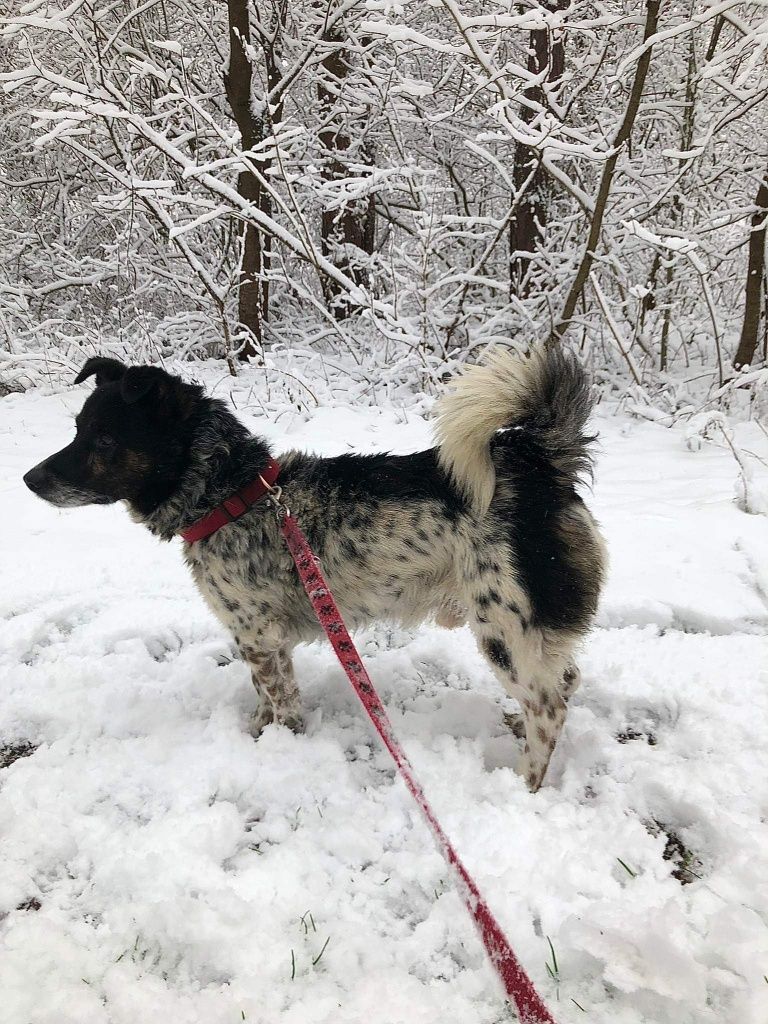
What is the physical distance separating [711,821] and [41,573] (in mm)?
3679

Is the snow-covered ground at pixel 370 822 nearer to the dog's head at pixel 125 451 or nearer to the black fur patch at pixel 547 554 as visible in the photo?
the black fur patch at pixel 547 554

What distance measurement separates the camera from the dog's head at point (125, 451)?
2600 millimetres

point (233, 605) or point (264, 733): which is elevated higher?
point (233, 605)

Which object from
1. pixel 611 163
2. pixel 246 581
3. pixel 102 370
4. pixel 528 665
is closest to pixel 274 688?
pixel 246 581

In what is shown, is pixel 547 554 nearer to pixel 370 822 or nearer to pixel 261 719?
pixel 370 822

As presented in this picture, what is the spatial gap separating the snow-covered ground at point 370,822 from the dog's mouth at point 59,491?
2.76 feet

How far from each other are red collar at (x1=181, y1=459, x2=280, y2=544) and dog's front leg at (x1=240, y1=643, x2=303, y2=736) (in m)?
0.54

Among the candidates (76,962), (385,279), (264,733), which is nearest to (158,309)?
(385,279)

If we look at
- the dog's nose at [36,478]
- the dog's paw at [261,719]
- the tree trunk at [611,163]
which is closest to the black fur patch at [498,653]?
the dog's paw at [261,719]

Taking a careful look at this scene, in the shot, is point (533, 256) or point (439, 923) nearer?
point (439, 923)

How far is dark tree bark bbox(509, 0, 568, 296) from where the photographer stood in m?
7.19

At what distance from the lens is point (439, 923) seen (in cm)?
179

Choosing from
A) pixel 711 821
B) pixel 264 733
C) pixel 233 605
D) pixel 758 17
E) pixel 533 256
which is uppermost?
pixel 758 17

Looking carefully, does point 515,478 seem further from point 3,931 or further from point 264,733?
point 3,931
